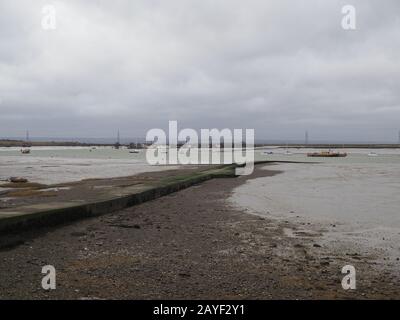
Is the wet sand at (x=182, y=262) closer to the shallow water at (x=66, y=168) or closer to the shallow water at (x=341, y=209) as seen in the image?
the shallow water at (x=341, y=209)

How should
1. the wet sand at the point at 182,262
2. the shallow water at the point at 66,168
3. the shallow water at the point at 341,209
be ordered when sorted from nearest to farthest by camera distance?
the wet sand at the point at 182,262
the shallow water at the point at 341,209
the shallow water at the point at 66,168

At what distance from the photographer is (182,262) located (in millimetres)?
8203

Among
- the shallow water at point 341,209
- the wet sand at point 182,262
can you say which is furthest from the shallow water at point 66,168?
the wet sand at point 182,262

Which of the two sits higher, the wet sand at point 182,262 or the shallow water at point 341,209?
the wet sand at point 182,262

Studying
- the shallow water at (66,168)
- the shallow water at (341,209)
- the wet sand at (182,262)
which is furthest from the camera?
the shallow water at (66,168)

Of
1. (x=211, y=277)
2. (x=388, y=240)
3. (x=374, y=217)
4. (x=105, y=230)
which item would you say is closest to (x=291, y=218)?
(x=374, y=217)

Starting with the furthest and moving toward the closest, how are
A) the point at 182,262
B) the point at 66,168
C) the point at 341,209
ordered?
the point at 66,168, the point at 341,209, the point at 182,262

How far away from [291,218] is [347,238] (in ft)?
10.5

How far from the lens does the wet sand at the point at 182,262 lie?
6.50 meters

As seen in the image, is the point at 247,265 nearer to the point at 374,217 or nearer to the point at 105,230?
the point at 105,230

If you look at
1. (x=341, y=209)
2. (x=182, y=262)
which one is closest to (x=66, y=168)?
(x=341, y=209)

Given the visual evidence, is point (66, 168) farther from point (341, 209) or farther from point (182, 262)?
point (182, 262)

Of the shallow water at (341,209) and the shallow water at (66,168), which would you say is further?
the shallow water at (66,168)

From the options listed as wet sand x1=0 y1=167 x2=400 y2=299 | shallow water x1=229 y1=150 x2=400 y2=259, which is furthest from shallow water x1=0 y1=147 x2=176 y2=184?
wet sand x1=0 y1=167 x2=400 y2=299
